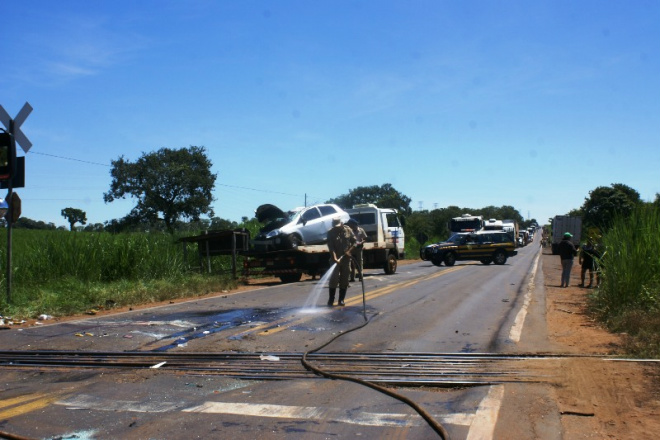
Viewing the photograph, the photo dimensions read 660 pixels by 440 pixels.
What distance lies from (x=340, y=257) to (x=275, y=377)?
6.68 metres

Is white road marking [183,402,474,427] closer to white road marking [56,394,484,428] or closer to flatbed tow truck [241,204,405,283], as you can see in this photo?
white road marking [56,394,484,428]

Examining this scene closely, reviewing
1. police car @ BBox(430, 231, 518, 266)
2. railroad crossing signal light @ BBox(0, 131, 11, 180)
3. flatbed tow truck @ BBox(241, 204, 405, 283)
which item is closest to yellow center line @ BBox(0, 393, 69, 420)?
railroad crossing signal light @ BBox(0, 131, 11, 180)

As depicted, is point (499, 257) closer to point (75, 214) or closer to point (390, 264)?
point (390, 264)

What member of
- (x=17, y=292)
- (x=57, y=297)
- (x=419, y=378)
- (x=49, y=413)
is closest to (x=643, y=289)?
(x=419, y=378)

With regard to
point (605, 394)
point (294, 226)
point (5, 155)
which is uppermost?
point (5, 155)

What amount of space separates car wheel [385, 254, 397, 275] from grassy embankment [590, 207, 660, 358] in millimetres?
11498

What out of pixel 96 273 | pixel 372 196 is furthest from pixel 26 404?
pixel 372 196

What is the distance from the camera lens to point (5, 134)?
12.1m

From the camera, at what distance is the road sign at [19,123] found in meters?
12.3

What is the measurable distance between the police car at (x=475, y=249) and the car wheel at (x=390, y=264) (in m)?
10.4

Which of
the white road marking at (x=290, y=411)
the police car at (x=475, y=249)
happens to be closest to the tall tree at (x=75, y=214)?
the police car at (x=475, y=249)

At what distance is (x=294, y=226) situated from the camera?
20266 mm

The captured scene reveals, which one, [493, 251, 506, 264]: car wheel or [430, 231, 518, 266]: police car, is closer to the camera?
[430, 231, 518, 266]: police car

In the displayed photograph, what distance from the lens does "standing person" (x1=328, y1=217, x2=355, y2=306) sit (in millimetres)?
12961
